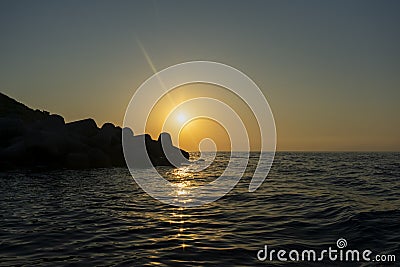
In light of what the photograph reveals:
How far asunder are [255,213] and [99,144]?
34.1m

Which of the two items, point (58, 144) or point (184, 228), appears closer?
point (184, 228)

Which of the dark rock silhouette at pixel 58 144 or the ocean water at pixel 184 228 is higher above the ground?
the dark rock silhouette at pixel 58 144

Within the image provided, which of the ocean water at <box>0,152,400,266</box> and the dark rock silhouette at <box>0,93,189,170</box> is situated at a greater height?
the dark rock silhouette at <box>0,93,189,170</box>

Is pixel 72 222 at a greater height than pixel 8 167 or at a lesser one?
lesser

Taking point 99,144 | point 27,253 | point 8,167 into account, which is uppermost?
point 99,144

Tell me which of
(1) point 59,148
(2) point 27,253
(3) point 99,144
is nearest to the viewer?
(2) point 27,253

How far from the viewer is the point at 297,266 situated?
703cm

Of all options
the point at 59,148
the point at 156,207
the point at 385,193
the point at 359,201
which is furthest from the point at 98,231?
the point at 59,148

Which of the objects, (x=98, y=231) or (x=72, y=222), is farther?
(x=72, y=222)

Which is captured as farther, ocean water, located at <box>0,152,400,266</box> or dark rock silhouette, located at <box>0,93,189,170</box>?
dark rock silhouette, located at <box>0,93,189,170</box>

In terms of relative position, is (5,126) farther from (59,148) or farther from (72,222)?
(72,222)

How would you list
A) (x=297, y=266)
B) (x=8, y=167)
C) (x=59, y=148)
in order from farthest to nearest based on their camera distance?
(x=59, y=148) → (x=8, y=167) → (x=297, y=266)

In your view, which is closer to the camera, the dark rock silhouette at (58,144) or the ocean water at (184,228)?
the ocean water at (184,228)

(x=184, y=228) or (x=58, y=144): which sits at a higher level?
(x=58, y=144)
